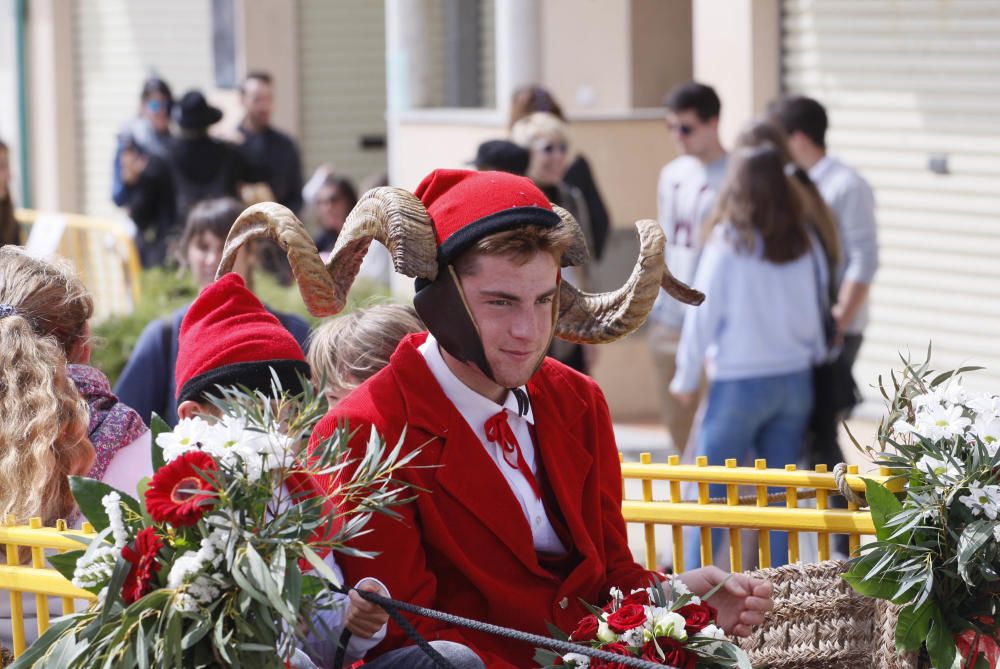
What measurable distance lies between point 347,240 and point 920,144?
6652 millimetres

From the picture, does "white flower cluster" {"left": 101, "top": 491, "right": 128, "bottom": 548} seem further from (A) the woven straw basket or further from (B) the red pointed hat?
(A) the woven straw basket

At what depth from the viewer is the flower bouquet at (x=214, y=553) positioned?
10.1 ft

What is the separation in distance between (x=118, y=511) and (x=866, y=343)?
7677 millimetres

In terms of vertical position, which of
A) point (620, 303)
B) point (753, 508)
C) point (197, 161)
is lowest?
point (753, 508)

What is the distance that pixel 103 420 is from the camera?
4531mm

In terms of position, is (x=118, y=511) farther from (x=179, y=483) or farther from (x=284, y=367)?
(x=284, y=367)

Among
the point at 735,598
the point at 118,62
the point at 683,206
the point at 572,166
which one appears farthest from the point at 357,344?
the point at 118,62

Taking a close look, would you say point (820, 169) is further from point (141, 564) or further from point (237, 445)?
point (141, 564)

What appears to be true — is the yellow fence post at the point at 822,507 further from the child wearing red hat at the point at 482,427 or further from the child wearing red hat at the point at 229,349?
the child wearing red hat at the point at 229,349

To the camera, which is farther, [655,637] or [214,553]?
[655,637]

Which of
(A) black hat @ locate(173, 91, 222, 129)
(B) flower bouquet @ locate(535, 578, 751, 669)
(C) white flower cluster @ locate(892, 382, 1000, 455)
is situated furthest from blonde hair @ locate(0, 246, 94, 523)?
(A) black hat @ locate(173, 91, 222, 129)

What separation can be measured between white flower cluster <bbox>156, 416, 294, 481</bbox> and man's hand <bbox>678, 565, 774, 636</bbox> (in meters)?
1.13

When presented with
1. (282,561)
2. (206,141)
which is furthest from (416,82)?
(282,561)

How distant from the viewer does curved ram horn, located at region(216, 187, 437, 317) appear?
11.9 ft
